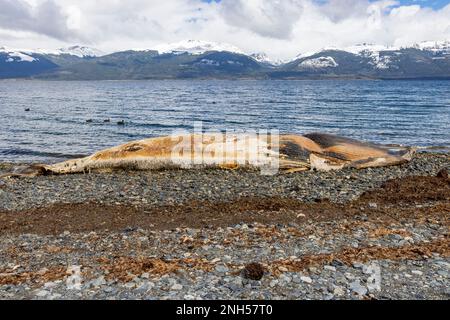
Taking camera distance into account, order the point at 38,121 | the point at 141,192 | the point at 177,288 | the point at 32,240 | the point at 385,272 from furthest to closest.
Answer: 1. the point at 38,121
2. the point at 141,192
3. the point at 32,240
4. the point at 385,272
5. the point at 177,288

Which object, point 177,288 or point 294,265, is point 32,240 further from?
point 294,265

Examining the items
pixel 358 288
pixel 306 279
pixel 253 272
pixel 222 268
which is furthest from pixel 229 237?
pixel 358 288

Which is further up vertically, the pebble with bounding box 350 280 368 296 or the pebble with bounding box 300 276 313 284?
the pebble with bounding box 300 276 313 284

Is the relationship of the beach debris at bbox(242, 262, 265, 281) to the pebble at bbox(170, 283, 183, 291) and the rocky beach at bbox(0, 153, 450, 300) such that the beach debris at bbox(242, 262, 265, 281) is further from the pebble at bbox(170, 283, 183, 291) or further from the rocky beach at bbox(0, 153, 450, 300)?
the pebble at bbox(170, 283, 183, 291)

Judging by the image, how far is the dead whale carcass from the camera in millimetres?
18703

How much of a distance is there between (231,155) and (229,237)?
8.75 meters

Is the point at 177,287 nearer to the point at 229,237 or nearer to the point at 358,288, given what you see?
the point at 229,237

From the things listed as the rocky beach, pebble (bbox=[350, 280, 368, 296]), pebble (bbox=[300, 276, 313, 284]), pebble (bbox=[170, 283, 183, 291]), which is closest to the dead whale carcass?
the rocky beach

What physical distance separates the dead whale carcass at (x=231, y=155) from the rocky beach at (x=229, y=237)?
3.78 feet

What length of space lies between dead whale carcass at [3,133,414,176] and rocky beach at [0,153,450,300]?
115 centimetres

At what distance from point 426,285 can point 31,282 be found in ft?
23.7

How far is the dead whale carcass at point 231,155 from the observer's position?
1870cm
